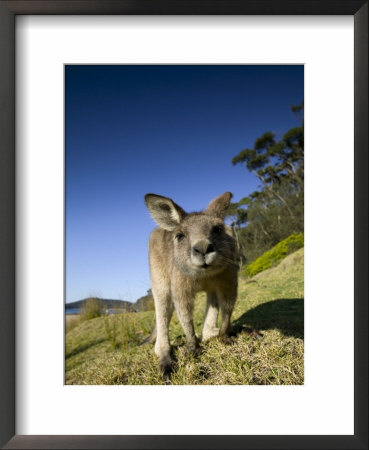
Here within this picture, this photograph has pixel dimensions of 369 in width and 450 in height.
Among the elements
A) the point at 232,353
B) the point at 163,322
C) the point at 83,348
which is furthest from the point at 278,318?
the point at 83,348

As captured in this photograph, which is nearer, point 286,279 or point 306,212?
point 306,212

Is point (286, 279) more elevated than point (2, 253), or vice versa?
point (2, 253)

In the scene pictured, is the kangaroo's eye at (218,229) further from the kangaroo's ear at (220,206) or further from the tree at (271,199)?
the tree at (271,199)

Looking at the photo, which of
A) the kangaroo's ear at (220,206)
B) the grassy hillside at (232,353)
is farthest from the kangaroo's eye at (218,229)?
the grassy hillside at (232,353)

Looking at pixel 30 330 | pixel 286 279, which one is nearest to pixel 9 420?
pixel 30 330

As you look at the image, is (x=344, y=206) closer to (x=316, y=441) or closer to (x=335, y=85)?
(x=335, y=85)
